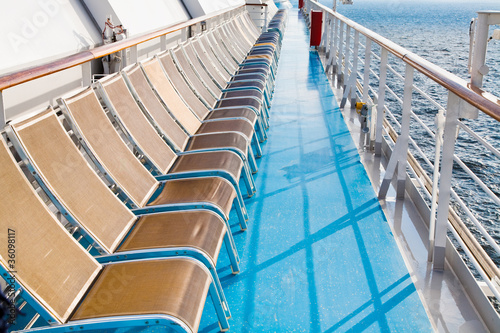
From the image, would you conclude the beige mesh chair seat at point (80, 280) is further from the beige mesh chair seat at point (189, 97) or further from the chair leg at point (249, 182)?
the beige mesh chair seat at point (189, 97)

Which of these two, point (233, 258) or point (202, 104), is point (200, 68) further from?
point (233, 258)

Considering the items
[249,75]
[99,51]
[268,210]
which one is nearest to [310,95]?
[249,75]

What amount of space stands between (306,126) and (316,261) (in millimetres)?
2235

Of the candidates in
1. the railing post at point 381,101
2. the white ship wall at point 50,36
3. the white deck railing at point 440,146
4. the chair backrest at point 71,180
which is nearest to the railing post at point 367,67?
the white deck railing at point 440,146

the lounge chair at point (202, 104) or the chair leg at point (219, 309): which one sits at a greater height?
the lounge chair at point (202, 104)

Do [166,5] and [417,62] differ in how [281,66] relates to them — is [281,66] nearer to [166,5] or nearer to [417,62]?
[166,5]

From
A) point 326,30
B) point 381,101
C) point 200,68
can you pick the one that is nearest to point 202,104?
point 200,68

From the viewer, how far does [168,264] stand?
159 centimetres

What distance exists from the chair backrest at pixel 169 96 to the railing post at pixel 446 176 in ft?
4.80

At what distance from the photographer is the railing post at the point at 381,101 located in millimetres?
3150

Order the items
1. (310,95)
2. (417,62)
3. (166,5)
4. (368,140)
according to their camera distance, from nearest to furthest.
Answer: (417,62) → (368,140) → (310,95) → (166,5)

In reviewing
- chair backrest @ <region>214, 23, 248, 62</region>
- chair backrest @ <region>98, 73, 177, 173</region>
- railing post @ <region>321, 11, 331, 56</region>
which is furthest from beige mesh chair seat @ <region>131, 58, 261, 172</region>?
railing post @ <region>321, 11, 331, 56</region>

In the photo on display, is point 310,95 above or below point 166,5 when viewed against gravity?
below

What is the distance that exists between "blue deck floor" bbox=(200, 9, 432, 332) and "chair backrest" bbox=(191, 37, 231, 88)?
0.68m
